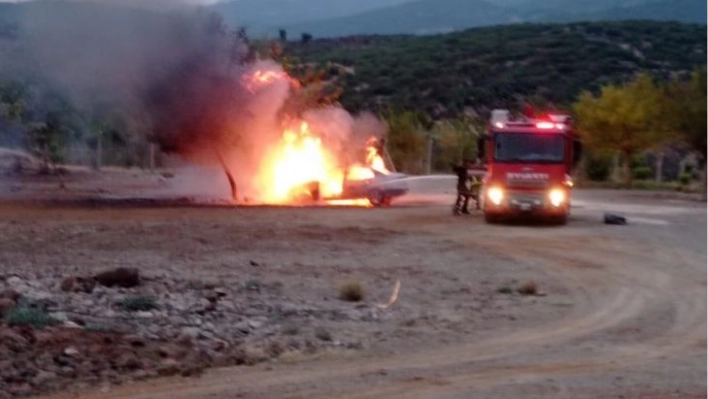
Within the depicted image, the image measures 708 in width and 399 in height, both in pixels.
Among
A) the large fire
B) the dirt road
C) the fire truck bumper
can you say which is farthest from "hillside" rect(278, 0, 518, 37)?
the dirt road

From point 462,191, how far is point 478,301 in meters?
16.2

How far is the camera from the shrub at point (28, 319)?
47.5 feet

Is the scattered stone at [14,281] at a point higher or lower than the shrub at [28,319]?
lower

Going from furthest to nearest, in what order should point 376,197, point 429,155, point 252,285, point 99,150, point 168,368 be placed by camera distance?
point 429,155
point 99,150
point 376,197
point 252,285
point 168,368

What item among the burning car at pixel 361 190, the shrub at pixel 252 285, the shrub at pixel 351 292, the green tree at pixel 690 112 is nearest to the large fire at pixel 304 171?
the burning car at pixel 361 190

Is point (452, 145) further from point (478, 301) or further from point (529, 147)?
point (478, 301)

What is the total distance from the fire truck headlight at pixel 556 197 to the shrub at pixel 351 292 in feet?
45.1

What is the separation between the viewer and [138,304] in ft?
54.1

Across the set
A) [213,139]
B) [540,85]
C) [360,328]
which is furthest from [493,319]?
[540,85]

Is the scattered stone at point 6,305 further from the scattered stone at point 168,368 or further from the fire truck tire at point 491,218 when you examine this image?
the fire truck tire at point 491,218

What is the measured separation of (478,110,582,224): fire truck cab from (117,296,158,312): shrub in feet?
55.9

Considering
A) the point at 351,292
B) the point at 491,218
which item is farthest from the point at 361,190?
the point at 351,292

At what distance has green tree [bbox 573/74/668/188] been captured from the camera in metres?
49.9

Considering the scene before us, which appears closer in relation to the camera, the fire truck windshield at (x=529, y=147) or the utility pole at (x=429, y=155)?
the fire truck windshield at (x=529, y=147)
